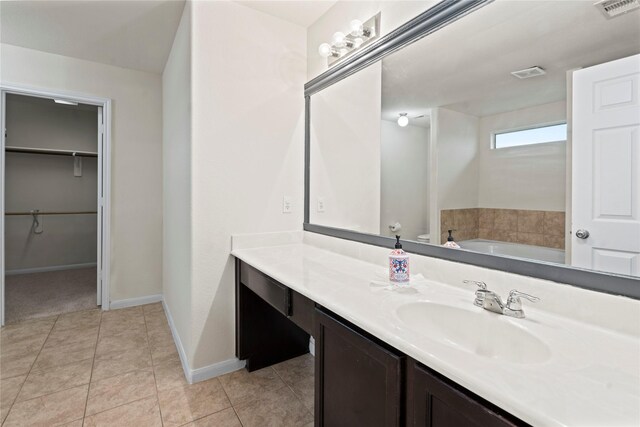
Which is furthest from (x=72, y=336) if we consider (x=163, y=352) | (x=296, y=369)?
(x=296, y=369)

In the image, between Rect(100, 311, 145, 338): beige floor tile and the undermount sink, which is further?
Rect(100, 311, 145, 338): beige floor tile

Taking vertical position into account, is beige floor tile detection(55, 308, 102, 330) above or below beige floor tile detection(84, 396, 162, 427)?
above

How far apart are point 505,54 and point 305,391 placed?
2.03 metres

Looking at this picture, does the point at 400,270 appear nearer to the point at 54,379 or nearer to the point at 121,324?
the point at 54,379

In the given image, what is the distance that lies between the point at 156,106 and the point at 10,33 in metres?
1.19

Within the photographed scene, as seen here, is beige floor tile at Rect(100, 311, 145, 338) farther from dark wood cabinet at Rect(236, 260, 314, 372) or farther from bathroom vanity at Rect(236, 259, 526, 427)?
bathroom vanity at Rect(236, 259, 526, 427)

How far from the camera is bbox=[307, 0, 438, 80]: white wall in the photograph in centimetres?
158

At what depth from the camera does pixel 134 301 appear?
341 cm

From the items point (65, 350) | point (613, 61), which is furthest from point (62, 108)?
point (613, 61)

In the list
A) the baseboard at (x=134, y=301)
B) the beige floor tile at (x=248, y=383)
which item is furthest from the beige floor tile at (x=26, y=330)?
the beige floor tile at (x=248, y=383)

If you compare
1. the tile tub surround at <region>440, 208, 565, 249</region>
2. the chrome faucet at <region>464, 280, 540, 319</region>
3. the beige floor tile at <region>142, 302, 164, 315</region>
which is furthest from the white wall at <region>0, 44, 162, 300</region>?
the chrome faucet at <region>464, 280, 540, 319</region>

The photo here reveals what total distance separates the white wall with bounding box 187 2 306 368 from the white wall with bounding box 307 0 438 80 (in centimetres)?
11

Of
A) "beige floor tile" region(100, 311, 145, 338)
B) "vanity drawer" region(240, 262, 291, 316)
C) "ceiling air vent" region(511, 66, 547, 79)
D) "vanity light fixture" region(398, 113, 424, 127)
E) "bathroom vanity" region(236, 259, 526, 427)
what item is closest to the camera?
"bathroom vanity" region(236, 259, 526, 427)

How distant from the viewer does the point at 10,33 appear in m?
2.61
